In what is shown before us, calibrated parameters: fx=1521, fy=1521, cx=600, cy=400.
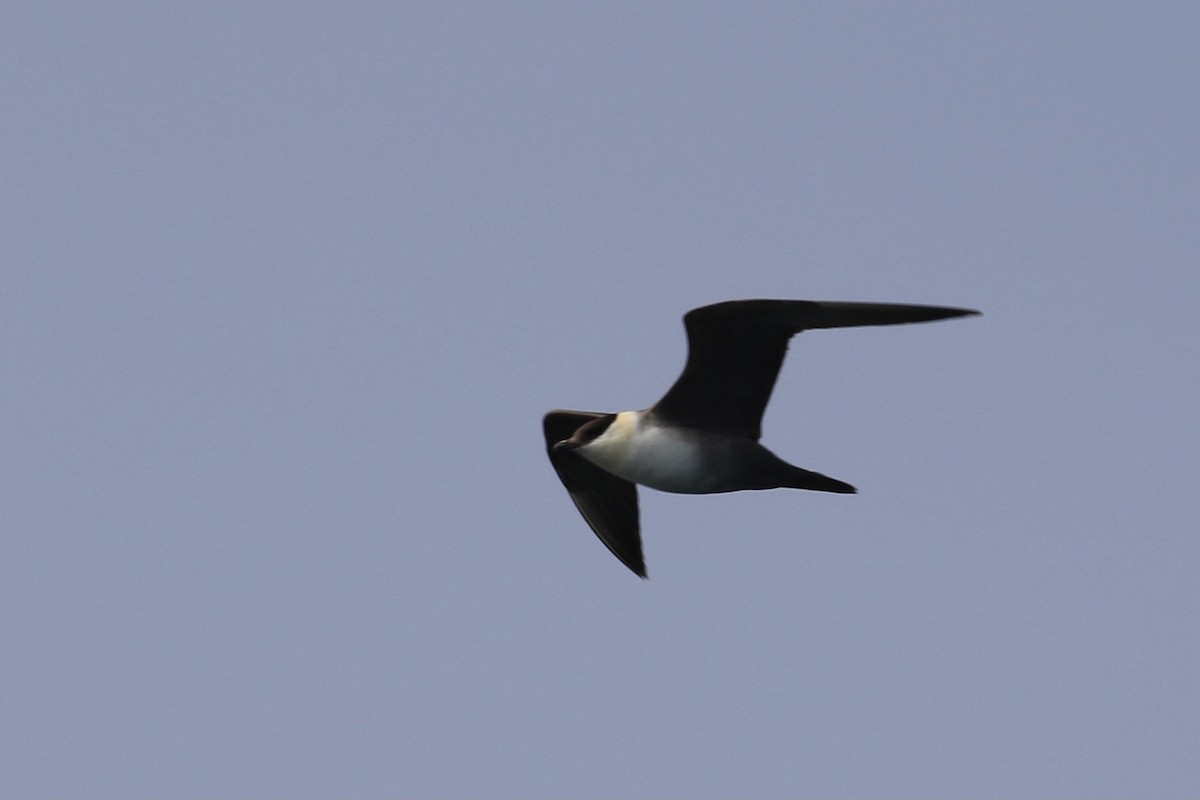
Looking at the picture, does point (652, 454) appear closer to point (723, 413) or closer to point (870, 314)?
point (723, 413)

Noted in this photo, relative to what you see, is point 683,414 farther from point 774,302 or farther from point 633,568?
point 633,568

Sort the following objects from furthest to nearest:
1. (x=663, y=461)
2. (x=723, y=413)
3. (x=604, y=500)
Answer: (x=604, y=500)
(x=663, y=461)
(x=723, y=413)

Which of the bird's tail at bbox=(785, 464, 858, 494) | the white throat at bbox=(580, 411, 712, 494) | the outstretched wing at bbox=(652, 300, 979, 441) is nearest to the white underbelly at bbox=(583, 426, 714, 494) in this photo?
the white throat at bbox=(580, 411, 712, 494)

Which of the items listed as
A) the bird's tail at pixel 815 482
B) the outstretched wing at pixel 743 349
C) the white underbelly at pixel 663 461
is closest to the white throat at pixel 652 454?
the white underbelly at pixel 663 461

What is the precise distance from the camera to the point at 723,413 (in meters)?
11.0

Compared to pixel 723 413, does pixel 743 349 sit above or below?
above

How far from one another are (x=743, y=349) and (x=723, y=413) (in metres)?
0.66

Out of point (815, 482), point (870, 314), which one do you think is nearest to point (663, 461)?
point (815, 482)

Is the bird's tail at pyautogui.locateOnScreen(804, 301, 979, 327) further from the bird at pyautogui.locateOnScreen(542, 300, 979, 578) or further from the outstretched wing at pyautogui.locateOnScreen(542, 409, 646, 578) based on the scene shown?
the outstretched wing at pyautogui.locateOnScreen(542, 409, 646, 578)

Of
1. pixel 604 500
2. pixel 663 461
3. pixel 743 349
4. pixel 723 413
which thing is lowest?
pixel 604 500

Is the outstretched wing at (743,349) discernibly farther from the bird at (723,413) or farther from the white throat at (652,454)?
the white throat at (652,454)

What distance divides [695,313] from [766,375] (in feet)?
2.78

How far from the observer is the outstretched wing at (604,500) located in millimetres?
13289

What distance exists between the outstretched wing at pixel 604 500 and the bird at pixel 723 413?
1.15 meters
